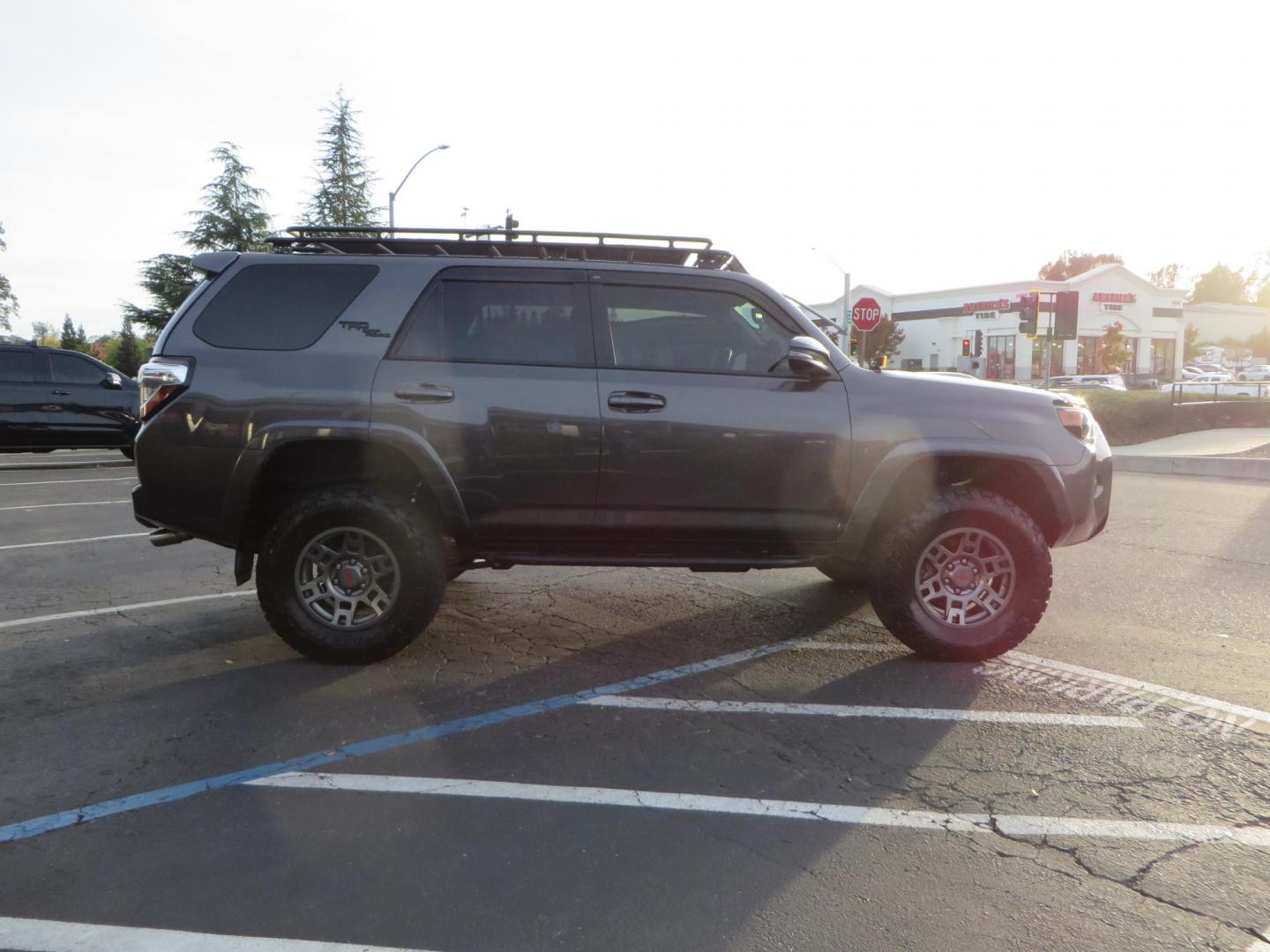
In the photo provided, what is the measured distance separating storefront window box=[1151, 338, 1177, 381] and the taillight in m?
65.7

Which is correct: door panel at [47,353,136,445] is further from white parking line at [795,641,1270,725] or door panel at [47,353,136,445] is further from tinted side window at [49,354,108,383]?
white parking line at [795,641,1270,725]

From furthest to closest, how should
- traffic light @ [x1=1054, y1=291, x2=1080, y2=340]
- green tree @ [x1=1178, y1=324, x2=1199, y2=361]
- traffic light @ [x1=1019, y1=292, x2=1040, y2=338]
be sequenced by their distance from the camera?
1. green tree @ [x1=1178, y1=324, x2=1199, y2=361]
2. traffic light @ [x1=1054, y1=291, x2=1080, y2=340]
3. traffic light @ [x1=1019, y1=292, x2=1040, y2=338]

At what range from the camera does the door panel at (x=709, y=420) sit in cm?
496

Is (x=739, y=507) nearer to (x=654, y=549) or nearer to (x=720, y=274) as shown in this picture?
(x=654, y=549)

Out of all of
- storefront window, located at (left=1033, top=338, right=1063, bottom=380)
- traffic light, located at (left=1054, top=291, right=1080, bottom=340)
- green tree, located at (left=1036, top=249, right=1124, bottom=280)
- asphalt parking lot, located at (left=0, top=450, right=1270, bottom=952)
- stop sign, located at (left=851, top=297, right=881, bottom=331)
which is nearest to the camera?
asphalt parking lot, located at (left=0, top=450, right=1270, bottom=952)

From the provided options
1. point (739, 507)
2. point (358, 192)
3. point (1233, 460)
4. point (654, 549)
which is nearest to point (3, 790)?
point (654, 549)

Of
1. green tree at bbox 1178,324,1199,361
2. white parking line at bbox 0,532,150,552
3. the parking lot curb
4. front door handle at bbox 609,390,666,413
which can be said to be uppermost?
green tree at bbox 1178,324,1199,361

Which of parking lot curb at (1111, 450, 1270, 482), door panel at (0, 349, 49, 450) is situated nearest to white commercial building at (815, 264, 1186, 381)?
parking lot curb at (1111, 450, 1270, 482)

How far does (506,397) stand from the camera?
16.2ft

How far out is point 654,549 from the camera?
5129mm

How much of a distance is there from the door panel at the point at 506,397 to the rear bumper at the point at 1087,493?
2481mm

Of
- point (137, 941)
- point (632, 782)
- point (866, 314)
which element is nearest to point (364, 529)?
point (632, 782)

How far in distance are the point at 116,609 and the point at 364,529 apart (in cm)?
230

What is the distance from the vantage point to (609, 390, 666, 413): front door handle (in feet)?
16.2
